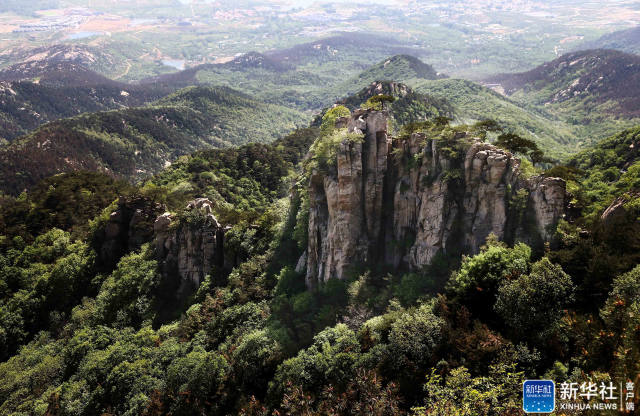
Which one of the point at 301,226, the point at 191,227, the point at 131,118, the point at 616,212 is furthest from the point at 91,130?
the point at 616,212

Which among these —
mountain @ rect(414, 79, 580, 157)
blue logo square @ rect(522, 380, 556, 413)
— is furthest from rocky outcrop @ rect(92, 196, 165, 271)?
mountain @ rect(414, 79, 580, 157)

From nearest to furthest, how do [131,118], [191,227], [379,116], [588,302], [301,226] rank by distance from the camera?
[588,302], [379,116], [301,226], [191,227], [131,118]

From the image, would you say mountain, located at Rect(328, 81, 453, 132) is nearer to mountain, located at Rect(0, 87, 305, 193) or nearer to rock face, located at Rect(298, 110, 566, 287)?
rock face, located at Rect(298, 110, 566, 287)

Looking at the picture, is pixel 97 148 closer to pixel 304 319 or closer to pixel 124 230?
pixel 124 230

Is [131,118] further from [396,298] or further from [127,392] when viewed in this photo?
[396,298]

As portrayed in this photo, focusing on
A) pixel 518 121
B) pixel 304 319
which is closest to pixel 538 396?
pixel 304 319
